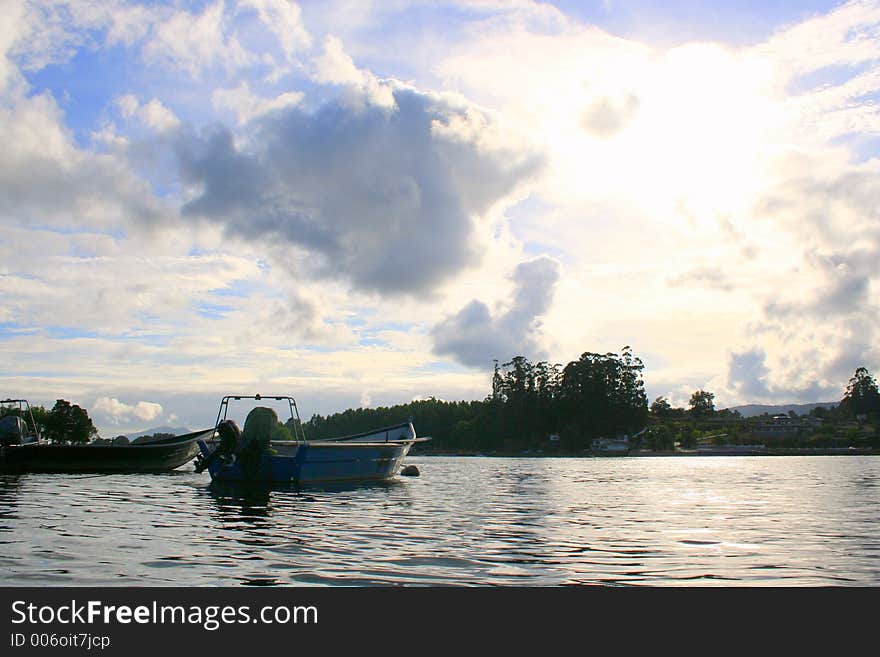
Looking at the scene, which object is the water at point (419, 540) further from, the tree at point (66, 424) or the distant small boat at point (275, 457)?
the tree at point (66, 424)

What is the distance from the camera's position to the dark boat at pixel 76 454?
46.5m

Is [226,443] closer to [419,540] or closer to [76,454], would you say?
[76,454]

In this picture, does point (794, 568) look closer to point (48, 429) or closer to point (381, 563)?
point (381, 563)

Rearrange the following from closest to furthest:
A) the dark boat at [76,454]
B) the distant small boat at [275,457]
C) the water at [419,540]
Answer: the water at [419,540]
the distant small boat at [275,457]
the dark boat at [76,454]

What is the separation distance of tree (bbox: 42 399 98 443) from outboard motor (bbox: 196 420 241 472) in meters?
102

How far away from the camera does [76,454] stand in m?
49.7

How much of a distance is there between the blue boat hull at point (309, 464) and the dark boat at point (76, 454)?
9510 mm

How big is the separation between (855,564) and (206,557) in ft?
41.9

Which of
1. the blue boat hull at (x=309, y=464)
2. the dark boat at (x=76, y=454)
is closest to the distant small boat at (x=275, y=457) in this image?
the blue boat hull at (x=309, y=464)

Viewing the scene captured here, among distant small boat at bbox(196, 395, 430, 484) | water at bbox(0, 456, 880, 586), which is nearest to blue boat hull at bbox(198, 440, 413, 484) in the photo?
distant small boat at bbox(196, 395, 430, 484)

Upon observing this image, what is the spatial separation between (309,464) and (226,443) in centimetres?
412

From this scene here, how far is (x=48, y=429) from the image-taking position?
12938cm
